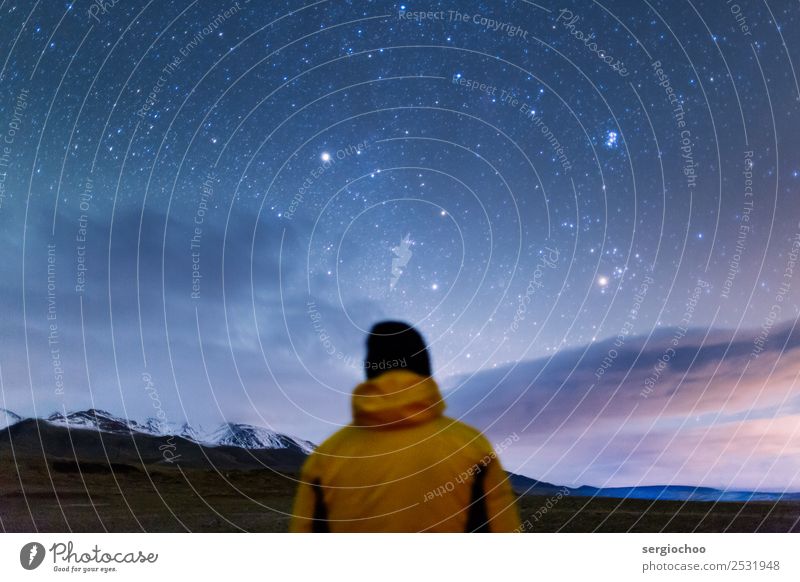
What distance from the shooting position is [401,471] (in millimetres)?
2359

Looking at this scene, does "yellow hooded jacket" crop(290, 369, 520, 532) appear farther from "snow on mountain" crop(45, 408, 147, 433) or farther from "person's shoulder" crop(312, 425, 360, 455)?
"snow on mountain" crop(45, 408, 147, 433)

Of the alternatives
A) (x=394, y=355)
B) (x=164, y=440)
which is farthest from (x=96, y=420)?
(x=394, y=355)

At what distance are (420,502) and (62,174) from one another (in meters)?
2.57

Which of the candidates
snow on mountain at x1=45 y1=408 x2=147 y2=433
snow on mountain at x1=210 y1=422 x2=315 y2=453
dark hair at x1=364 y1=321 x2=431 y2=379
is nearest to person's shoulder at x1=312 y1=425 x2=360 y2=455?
dark hair at x1=364 y1=321 x2=431 y2=379

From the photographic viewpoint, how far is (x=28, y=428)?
3457 millimetres

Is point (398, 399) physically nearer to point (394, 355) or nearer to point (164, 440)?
point (394, 355)

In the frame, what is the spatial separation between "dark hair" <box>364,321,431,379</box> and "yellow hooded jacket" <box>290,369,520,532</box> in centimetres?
4

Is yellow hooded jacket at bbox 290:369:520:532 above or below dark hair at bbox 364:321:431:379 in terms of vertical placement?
below

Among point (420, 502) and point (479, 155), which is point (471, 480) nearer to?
point (420, 502)

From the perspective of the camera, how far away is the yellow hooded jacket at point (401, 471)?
227 centimetres

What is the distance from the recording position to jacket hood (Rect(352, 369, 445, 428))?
7.92ft

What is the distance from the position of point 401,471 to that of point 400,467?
0.05 feet
